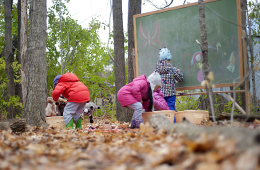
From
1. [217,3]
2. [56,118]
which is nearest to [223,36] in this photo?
[217,3]

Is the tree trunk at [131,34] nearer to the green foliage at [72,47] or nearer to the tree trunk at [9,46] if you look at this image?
the green foliage at [72,47]

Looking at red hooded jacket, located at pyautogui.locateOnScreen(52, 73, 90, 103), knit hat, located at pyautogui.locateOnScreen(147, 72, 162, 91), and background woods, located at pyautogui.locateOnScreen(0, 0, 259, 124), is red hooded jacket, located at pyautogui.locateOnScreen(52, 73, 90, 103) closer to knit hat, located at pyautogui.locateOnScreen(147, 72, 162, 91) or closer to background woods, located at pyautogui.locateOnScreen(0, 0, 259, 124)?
background woods, located at pyautogui.locateOnScreen(0, 0, 259, 124)

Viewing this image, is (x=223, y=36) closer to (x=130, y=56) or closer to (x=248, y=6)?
(x=248, y=6)

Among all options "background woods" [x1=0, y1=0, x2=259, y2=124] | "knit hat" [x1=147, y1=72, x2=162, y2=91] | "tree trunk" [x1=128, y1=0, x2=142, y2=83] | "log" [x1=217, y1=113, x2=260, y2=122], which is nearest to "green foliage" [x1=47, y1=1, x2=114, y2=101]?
"background woods" [x1=0, y1=0, x2=259, y2=124]

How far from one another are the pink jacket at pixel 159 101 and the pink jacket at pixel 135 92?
1.36 feet

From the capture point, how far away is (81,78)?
1235 centimetres

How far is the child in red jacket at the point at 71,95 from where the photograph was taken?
19.5 feet

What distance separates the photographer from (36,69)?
5.82 metres

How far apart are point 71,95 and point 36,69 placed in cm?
87

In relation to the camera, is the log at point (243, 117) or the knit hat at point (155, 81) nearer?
the log at point (243, 117)

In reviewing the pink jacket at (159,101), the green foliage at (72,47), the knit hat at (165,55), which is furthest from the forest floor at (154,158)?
the green foliage at (72,47)

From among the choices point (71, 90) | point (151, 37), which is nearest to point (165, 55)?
point (151, 37)

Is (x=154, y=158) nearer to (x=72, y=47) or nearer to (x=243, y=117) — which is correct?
(x=243, y=117)


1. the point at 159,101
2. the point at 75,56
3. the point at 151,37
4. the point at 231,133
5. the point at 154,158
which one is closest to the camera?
the point at 154,158
